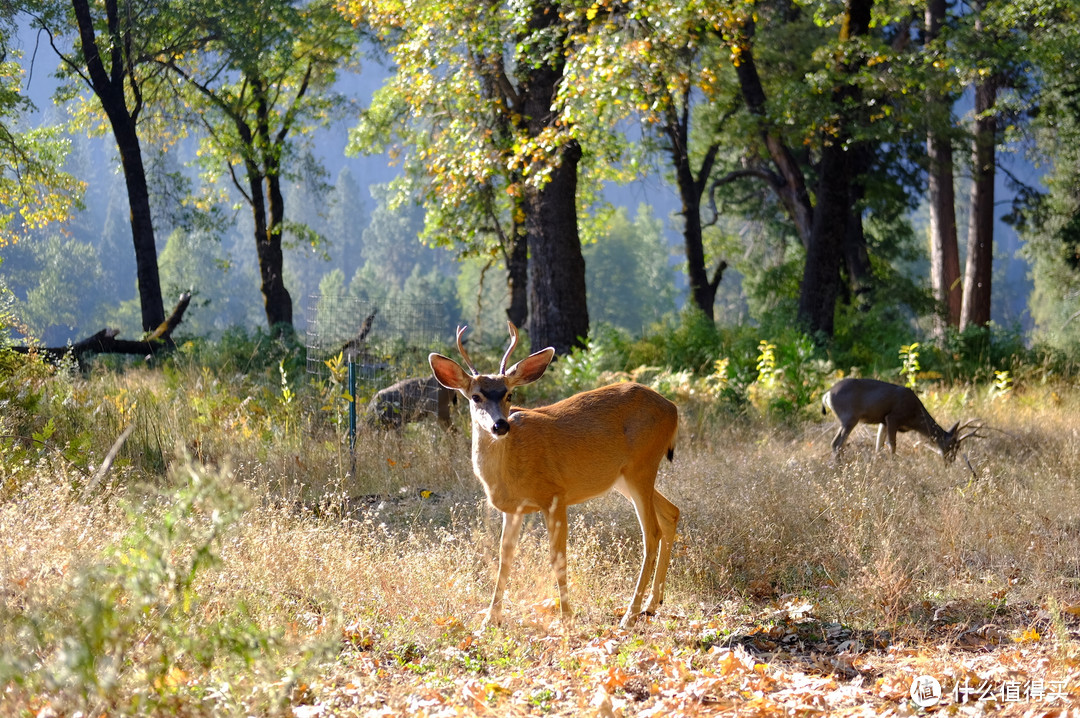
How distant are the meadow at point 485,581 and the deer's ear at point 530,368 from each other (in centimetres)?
107

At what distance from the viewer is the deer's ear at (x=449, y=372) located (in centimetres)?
534

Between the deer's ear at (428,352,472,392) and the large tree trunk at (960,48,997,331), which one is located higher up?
the large tree trunk at (960,48,997,331)

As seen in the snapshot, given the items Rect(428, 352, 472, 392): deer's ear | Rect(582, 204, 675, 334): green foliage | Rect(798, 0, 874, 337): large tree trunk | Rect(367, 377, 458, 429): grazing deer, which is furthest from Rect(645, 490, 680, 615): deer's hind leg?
Rect(582, 204, 675, 334): green foliage

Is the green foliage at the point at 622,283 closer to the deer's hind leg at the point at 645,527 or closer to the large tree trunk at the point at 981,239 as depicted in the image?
the large tree trunk at the point at 981,239

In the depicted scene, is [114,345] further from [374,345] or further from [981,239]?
[981,239]

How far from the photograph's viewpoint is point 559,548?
5.16 meters

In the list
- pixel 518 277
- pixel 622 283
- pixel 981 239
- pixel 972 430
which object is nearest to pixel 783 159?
pixel 981 239

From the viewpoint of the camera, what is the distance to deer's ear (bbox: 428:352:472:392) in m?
5.34

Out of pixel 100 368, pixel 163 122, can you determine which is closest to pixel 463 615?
pixel 100 368

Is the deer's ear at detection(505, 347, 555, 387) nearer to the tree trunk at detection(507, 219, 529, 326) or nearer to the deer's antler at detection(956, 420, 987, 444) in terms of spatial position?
the deer's antler at detection(956, 420, 987, 444)

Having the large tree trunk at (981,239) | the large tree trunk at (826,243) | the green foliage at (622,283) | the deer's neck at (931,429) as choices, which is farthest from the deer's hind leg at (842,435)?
the green foliage at (622,283)

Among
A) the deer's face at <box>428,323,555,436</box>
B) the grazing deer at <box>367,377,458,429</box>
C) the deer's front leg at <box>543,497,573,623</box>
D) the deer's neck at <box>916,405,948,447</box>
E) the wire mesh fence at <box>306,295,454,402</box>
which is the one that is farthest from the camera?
the wire mesh fence at <box>306,295,454,402</box>

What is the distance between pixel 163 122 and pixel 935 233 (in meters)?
Answer: 17.5

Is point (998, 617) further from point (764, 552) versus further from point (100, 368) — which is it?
point (100, 368)
